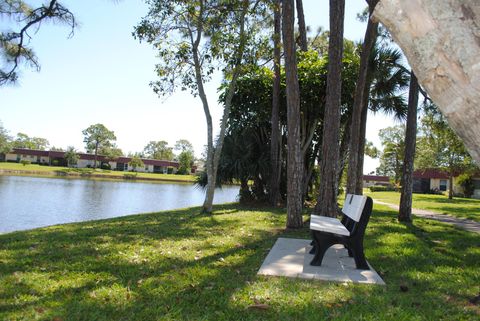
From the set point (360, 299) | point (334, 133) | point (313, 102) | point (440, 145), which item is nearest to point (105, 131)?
point (440, 145)

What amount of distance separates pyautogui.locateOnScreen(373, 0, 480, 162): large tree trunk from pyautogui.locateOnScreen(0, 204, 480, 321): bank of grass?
2.64m

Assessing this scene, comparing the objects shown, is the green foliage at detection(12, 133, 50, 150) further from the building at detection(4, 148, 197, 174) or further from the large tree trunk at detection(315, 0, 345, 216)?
the large tree trunk at detection(315, 0, 345, 216)

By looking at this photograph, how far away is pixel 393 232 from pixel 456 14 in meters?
8.24

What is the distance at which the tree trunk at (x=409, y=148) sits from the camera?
426 inches

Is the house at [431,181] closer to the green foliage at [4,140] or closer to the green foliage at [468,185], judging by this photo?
the green foliage at [468,185]

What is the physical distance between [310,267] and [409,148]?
22.7 feet

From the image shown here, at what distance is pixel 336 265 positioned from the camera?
5379 millimetres

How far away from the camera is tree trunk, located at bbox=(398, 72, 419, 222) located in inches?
426

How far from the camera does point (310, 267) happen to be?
5145 mm

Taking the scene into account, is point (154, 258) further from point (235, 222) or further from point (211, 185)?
point (211, 185)

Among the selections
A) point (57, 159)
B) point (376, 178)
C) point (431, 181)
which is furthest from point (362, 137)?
point (376, 178)

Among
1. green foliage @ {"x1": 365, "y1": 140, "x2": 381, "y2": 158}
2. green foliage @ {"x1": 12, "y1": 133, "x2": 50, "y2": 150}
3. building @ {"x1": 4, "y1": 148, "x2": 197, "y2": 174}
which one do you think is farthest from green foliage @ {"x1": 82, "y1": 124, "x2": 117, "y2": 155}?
green foliage @ {"x1": 365, "y1": 140, "x2": 381, "y2": 158}

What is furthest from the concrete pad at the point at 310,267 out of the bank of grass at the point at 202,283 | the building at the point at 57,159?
the building at the point at 57,159

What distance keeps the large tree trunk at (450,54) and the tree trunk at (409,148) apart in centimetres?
1031
